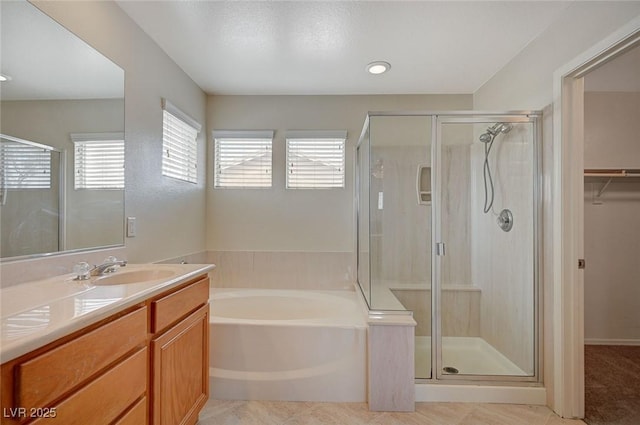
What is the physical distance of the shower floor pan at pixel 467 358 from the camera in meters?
2.07

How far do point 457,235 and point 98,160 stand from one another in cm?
251

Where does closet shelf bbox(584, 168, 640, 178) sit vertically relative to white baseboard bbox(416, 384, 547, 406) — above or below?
above

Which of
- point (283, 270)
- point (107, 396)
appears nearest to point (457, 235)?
point (283, 270)

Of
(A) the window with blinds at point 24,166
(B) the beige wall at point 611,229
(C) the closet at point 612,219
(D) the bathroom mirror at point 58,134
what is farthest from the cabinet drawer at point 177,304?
(B) the beige wall at point 611,229

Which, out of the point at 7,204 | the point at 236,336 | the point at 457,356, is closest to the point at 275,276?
the point at 236,336

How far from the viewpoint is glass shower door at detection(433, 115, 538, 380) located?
2.10 m

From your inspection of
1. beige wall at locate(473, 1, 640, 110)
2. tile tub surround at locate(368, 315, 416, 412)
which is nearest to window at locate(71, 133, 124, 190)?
tile tub surround at locate(368, 315, 416, 412)

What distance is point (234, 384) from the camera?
1.96 meters

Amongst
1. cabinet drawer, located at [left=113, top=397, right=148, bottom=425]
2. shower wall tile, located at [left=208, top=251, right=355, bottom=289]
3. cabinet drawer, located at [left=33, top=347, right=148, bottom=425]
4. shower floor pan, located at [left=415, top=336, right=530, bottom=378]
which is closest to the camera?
cabinet drawer, located at [left=33, top=347, right=148, bottom=425]

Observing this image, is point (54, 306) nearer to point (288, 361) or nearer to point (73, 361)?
point (73, 361)

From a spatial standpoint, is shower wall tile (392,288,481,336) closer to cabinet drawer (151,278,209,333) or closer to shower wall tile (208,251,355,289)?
shower wall tile (208,251,355,289)

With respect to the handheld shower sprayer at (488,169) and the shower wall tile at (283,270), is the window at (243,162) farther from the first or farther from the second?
the handheld shower sprayer at (488,169)

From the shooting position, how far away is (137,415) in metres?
1.09

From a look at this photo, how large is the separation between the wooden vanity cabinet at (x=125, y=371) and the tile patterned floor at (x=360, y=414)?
299mm
